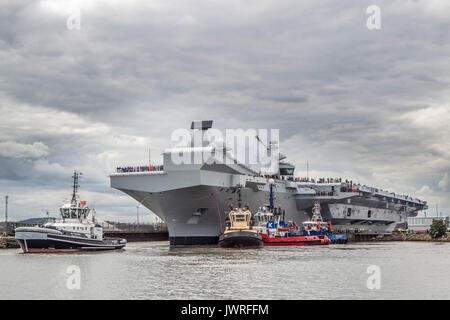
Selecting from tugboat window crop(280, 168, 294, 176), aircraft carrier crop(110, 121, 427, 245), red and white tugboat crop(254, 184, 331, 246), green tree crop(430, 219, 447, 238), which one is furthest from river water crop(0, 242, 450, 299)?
green tree crop(430, 219, 447, 238)

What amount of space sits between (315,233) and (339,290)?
31674 mm

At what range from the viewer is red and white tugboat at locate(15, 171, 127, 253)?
32562 millimetres

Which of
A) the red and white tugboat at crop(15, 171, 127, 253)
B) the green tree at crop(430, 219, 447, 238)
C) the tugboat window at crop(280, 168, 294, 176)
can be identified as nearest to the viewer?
the red and white tugboat at crop(15, 171, 127, 253)

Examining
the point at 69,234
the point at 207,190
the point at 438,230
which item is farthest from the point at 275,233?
the point at 438,230

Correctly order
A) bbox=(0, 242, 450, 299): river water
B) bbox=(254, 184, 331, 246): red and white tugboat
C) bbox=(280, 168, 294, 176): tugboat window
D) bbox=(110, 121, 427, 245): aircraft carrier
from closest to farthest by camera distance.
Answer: bbox=(0, 242, 450, 299): river water
bbox=(110, 121, 427, 245): aircraft carrier
bbox=(254, 184, 331, 246): red and white tugboat
bbox=(280, 168, 294, 176): tugboat window

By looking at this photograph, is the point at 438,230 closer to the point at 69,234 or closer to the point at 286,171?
the point at 286,171

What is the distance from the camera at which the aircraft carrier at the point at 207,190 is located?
123 feet

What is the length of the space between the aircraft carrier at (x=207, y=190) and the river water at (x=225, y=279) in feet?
34.6

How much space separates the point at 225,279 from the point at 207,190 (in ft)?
64.2

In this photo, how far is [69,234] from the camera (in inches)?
1335

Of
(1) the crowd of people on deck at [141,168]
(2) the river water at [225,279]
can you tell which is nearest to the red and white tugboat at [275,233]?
(1) the crowd of people on deck at [141,168]

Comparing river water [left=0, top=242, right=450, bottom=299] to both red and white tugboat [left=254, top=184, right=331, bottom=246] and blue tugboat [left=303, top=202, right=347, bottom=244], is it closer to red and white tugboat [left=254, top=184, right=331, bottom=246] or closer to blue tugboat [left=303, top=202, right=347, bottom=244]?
red and white tugboat [left=254, top=184, right=331, bottom=246]

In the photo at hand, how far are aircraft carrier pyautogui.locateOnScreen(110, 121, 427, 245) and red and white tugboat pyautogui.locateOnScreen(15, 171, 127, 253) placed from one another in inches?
149
